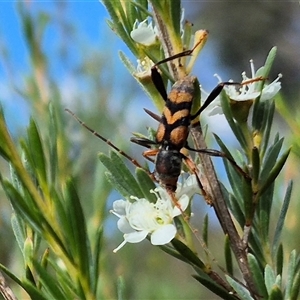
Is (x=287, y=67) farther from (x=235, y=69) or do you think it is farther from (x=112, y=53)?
(x=112, y=53)

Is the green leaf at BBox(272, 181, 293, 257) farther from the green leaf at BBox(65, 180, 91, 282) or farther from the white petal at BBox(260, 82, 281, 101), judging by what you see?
the green leaf at BBox(65, 180, 91, 282)

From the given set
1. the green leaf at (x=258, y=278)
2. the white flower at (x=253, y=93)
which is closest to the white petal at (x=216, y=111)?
the white flower at (x=253, y=93)

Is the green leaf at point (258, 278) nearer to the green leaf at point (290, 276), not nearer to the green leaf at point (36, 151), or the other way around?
the green leaf at point (290, 276)

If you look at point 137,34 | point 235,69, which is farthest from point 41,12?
point 235,69

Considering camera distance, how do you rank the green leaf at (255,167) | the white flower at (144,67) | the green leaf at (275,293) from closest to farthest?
the green leaf at (275,293)
the green leaf at (255,167)
the white flower at (144,67)

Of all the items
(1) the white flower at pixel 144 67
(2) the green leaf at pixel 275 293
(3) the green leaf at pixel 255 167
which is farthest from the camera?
(1) the white flower at pixel 144 67

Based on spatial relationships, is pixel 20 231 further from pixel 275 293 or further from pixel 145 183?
pixel 275 293

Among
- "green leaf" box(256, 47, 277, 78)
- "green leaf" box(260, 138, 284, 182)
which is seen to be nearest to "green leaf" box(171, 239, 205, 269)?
"green leaf" box(260, 138, 284, 182)

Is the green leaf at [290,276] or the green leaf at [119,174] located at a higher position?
the green leaf at [119,174]
